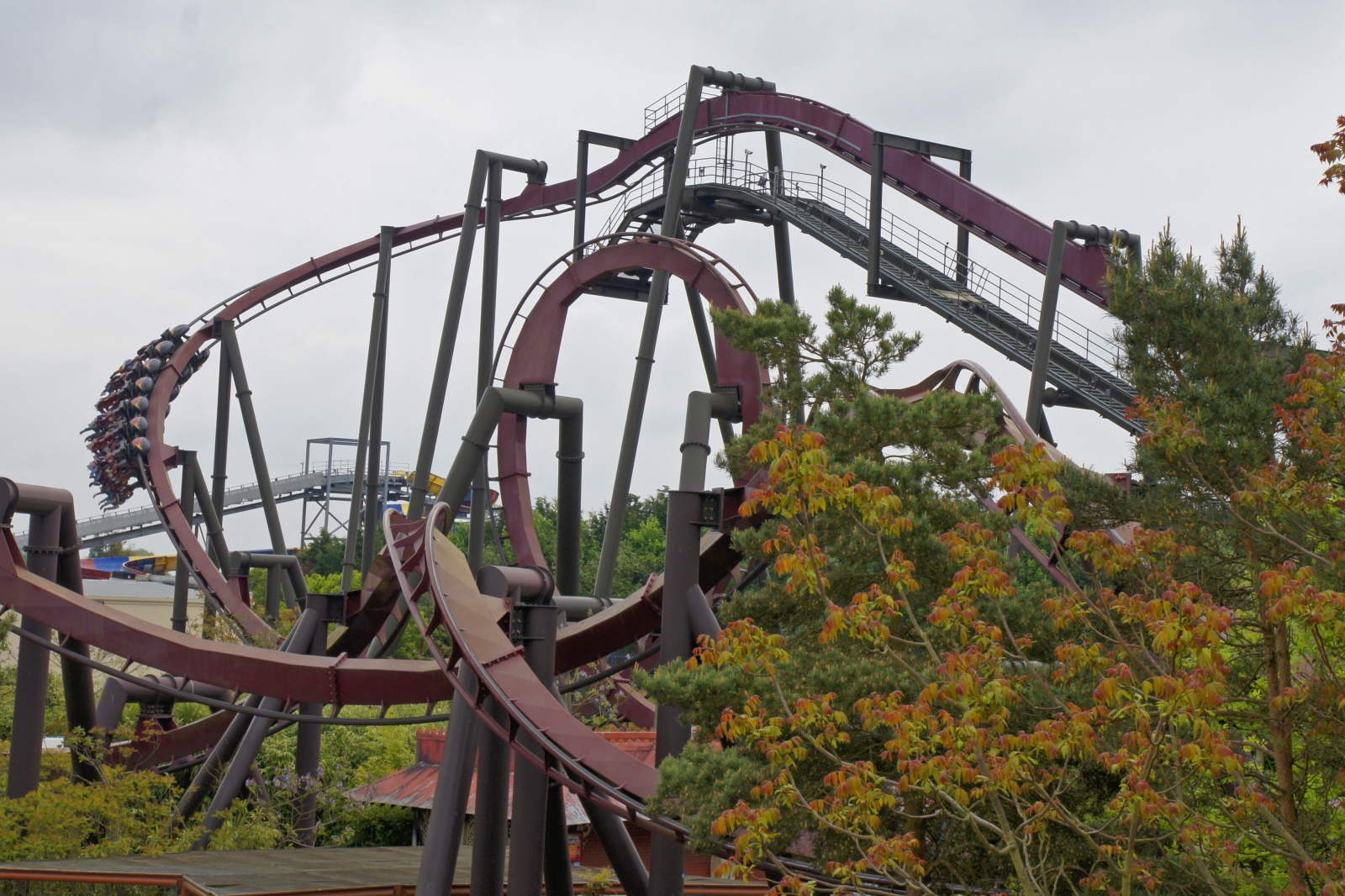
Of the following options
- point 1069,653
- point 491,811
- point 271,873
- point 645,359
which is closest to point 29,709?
point 271,873

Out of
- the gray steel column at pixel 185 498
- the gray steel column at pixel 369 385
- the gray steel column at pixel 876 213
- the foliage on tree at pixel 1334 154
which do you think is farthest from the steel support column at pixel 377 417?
the foliage on tree at pixel 1334 154

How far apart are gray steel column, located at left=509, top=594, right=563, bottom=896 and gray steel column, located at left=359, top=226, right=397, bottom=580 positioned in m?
9.44

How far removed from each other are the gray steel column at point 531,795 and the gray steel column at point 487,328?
6.69 meters

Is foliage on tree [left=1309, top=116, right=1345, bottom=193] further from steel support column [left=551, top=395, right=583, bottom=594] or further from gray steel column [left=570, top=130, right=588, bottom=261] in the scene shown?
gray steel column [left=570, top=130, right=588, bottom=261]

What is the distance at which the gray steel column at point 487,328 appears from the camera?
15.0m

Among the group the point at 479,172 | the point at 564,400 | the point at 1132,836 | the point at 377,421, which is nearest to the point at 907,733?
the point at 1132,836

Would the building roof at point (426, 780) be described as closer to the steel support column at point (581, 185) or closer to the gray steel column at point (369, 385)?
the gray steel column at point (369, 385)

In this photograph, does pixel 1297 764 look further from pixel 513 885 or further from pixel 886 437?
pixel 513 885

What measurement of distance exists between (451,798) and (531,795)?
0.59 m

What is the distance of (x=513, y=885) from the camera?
25.4 ft

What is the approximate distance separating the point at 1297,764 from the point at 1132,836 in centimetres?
284

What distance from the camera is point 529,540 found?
41.5ft

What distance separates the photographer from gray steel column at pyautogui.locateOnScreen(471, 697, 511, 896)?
26.1ft

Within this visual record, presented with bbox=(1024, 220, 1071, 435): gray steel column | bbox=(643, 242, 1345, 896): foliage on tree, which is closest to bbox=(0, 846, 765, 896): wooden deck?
bbox=(643, 242, 1345, 896): foliage on tree
